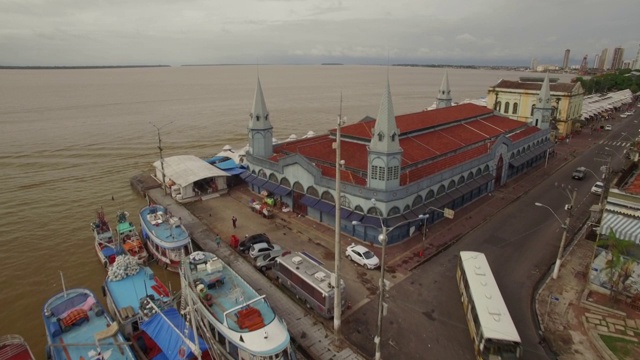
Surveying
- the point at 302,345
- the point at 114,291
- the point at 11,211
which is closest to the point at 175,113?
the point at 11,211

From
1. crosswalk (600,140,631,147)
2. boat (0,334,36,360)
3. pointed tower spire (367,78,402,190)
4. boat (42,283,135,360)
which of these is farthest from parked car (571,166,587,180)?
boat (0,334,36,360)

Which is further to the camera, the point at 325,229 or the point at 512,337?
the point at 325,229

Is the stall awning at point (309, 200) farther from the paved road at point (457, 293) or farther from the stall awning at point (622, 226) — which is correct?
the stall awning at point (622, 226)

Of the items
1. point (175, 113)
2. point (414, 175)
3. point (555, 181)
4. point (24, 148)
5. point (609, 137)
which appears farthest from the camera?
point (175, 113)

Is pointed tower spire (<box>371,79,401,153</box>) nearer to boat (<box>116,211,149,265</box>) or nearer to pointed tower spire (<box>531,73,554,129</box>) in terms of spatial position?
boat (<box>116,211,149,265</box>)

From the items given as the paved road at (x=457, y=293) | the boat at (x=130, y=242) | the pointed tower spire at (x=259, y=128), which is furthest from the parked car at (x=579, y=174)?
the boat at (x=130, y=242)

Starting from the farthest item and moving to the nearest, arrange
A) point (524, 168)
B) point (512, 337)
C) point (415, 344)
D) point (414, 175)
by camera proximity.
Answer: point (524, 168) < point (414, 175) < point (415, 344) < point (512, 337)

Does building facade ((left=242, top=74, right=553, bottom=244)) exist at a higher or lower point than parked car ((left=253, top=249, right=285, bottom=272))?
higher

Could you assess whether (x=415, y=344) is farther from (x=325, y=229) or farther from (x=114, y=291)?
(x=114, y=291)
